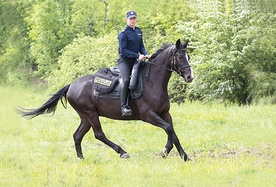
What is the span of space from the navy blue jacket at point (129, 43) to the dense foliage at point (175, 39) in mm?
6976

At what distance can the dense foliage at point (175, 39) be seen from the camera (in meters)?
23.8

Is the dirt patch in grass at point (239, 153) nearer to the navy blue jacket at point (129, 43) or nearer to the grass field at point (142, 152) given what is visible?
the grass field at point (142, 152)

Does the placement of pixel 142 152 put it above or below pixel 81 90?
below

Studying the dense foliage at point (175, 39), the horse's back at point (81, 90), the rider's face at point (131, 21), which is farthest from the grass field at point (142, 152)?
the dense foliage at point (175, 39)

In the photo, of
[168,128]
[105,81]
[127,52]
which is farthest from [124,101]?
[168,128]

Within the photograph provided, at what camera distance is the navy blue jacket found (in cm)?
1123

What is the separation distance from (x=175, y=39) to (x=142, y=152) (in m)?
16.3

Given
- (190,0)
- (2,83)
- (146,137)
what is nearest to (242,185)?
(146,137)

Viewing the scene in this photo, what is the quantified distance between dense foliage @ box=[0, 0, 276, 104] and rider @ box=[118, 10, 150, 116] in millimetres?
6963

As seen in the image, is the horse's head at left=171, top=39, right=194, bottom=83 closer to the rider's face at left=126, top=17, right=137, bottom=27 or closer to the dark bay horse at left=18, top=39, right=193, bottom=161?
the dark bay horse at left=18, top=39, right=193, bottom=161

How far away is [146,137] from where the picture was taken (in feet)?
46.1

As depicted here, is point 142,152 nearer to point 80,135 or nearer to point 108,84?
point 80,135

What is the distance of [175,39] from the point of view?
1105 inches

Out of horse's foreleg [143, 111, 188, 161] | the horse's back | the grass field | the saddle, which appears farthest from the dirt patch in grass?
the horse's back
